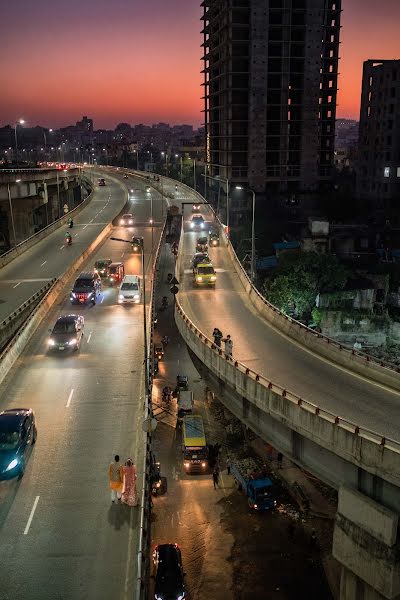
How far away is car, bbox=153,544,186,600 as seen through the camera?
20391 millimetres

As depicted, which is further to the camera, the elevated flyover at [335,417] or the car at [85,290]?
the car at [85,290]

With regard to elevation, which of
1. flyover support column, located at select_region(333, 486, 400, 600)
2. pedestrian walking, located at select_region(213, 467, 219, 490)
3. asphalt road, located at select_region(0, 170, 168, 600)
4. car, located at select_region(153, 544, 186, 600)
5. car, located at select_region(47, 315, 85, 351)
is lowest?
pedestrian walking, located at select_region(213, 467, 219, 490)

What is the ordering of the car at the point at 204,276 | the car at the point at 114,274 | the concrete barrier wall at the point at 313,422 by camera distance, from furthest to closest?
1. the car at the point at 114,274
2. the car at the point at 204,276
3. the concrete barrier wall at the point at 313,422

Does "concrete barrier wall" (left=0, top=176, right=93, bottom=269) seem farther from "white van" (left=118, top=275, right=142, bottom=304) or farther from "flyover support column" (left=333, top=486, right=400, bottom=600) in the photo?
"flyover support column" (left=333, top=486, right=400, bottom=600)

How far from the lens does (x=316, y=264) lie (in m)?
54.1

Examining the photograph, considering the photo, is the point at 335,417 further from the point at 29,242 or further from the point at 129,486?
the point at 29,242

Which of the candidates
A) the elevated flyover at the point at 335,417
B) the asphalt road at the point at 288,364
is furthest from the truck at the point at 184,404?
the elevated flyover at the point at 335,417

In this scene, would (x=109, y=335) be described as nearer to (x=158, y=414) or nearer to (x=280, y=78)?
(x=158, y=414)

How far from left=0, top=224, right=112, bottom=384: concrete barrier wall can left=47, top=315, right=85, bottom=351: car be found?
1.58 meters

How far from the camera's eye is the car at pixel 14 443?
62.3 feet

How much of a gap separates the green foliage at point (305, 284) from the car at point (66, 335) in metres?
24.7

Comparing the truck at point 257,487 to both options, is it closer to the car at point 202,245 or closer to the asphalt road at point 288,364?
the asphalt road at point 288,364

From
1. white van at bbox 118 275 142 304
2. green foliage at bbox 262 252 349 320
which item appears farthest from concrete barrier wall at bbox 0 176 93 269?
green foliage at bbox 262 252 349 320

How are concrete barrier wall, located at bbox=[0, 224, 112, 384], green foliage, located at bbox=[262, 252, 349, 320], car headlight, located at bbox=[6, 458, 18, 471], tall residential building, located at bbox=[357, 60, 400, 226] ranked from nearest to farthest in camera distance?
car headlight, located at bbox=[6, 458, 18, 471]
concrete barrier wall, located at bbox=[0, 224, 112, 384]
green foliage, located at bbox=[262, 252, 349, 320]
tall residential building, located at bbox=[357, 60, 400, 226]
